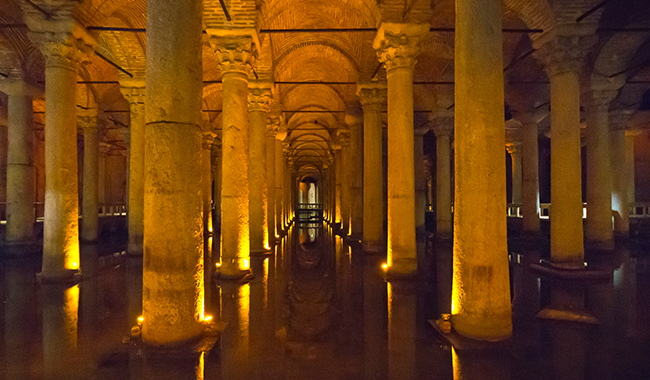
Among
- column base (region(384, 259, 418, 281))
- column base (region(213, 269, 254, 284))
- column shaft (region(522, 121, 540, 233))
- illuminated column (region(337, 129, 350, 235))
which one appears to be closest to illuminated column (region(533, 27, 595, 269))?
column base (region(384, 259, 418, 281))

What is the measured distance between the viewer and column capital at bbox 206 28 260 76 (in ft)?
29.2

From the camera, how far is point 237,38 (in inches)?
352

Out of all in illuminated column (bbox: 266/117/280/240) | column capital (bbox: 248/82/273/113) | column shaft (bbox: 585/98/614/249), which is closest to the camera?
column shaft (bbox: 585/98/614/249)

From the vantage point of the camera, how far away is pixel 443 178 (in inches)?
710

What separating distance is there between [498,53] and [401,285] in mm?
5322

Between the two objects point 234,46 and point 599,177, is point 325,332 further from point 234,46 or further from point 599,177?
point 599,177

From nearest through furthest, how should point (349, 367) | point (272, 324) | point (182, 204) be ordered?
point (349, 367) → point (182, 204) → point (272, 324)

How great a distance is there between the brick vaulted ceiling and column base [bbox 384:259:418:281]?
5.56m

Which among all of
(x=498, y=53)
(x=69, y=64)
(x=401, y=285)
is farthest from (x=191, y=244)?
(x=69, y=64)

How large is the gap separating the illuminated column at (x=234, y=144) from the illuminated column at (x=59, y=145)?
3.40 m

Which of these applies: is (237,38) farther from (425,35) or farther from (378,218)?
(378,218)

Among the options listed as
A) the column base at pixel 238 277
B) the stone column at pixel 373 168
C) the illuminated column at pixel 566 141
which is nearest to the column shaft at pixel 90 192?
the column base at pixel 238 277

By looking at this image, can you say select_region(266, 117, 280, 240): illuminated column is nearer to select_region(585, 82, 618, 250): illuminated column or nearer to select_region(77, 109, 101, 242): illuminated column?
select_region(77, 109, 101, 242): illuminated column

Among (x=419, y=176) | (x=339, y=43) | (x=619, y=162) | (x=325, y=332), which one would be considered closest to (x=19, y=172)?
(x=339, y=43)
